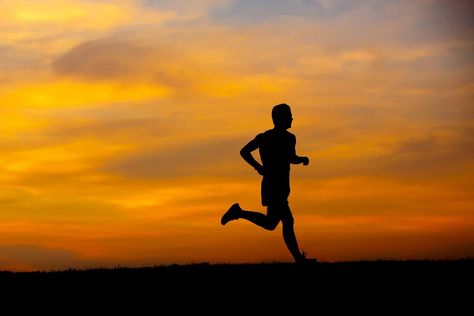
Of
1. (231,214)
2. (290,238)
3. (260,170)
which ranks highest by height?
(260,170)

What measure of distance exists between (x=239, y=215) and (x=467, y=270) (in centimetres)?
427

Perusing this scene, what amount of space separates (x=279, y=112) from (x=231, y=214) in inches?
90.1

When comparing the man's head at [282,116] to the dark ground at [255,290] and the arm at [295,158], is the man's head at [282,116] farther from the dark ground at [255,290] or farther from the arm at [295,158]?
the dark ground at [255,290]

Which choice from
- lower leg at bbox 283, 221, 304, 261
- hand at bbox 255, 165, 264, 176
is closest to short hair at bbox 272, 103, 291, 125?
hand at bbox 255, 165, 264, 176

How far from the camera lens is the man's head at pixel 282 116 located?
1658 centimetres

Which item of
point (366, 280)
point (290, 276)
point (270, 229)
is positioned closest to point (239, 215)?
point (270, 229)

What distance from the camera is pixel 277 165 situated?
16.7 metres

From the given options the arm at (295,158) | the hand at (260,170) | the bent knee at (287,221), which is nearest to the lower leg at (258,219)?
the bent knee at (287,221)

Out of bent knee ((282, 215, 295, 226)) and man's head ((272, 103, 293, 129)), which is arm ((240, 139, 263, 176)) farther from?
bent knee ((282, 215, 295, 226))

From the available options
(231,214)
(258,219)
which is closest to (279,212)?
(258,219)

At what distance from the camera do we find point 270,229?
16906 mm

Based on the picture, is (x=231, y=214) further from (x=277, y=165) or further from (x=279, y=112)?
(x=279, y=112)

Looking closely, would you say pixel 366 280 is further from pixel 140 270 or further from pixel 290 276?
pixel 140 270

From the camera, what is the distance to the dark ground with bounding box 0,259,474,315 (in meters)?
13.0
